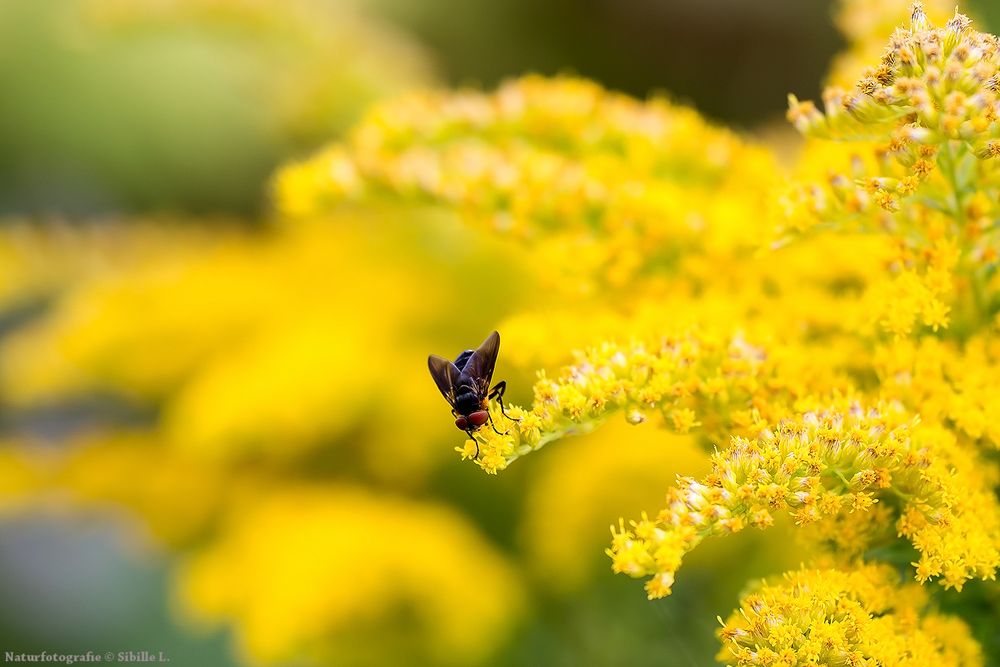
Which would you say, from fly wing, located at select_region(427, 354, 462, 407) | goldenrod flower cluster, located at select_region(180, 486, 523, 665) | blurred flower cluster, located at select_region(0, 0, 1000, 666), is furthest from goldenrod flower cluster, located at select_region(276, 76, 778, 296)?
goldenrod flower cluster, located at select_region(180, 486, 523, 665)

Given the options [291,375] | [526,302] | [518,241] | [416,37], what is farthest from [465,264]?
[416,37]

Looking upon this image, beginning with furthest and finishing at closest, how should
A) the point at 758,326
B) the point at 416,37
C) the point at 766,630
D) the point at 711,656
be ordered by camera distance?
the point at 416,37, the point at 711,656, the point at 758,326, the point at 766,630

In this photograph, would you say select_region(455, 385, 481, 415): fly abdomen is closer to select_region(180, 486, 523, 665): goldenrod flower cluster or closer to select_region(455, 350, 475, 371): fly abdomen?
select_region(455, 350, 475, 371): fly abdomen

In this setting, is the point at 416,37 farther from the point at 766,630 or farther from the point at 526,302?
the point at 766,630

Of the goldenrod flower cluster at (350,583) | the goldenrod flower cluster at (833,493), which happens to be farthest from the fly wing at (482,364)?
the goldenrod flower cluster at (350,583)

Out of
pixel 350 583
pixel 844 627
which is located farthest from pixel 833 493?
pixel 350 583

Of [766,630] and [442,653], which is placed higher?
[442,653]

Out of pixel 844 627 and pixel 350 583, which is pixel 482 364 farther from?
pixel 350 583

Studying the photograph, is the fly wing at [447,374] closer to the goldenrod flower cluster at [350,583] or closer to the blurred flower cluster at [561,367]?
the blurred flower cluster at [561,367]
